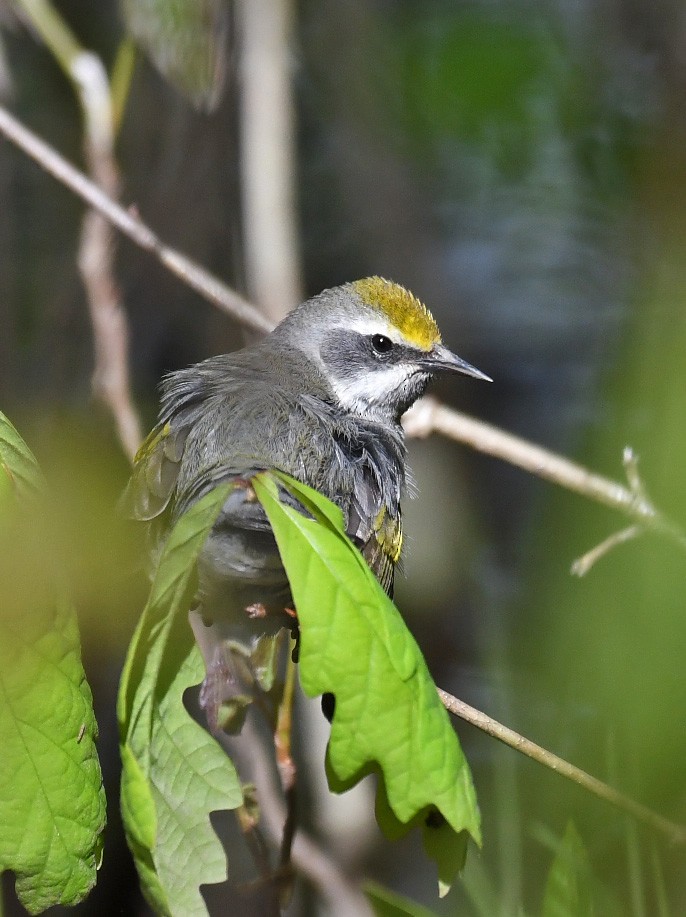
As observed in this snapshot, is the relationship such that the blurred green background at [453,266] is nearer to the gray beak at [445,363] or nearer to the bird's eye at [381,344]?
the gray beak at [445,363]

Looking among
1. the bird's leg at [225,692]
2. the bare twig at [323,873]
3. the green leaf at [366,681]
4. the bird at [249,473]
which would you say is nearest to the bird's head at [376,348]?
the bird at [249,473]

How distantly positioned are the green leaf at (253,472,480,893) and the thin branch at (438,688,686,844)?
0.39 meters

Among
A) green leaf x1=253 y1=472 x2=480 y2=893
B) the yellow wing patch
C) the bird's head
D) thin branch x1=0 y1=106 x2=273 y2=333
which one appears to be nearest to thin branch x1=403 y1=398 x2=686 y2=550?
the bird's head

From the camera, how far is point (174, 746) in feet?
4.33

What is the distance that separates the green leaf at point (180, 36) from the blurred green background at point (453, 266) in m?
0.02

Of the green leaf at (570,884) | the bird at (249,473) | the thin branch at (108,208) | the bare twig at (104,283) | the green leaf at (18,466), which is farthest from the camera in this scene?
the bare twig at (104,283)

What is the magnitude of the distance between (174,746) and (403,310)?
1.89m

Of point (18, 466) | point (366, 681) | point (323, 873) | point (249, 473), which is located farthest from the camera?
point (323, 873)

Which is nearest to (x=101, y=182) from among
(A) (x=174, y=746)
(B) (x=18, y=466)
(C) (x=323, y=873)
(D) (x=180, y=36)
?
(D) (x=180, y=36)

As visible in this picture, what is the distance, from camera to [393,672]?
117 centimetres

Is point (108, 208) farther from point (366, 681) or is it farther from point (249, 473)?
point (366, 681)

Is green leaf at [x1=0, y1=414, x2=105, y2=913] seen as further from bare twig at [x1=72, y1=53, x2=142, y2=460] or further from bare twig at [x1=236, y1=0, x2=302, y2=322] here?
bare twig at [x1=236, y1=0, x2=302, y2=322]

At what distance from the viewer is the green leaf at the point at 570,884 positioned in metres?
1.47

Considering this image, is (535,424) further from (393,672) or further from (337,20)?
(393,672)
